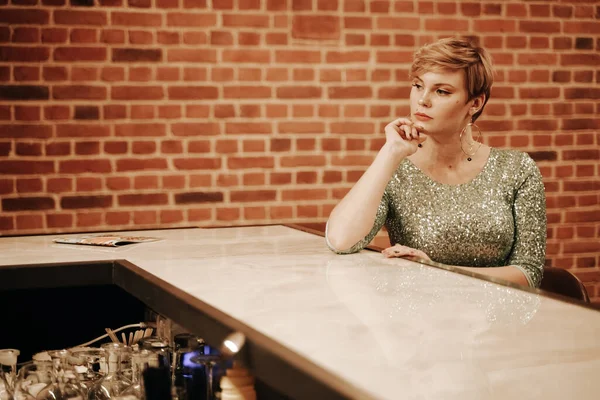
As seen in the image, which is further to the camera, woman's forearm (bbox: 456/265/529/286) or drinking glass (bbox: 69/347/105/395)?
woman's forearm (bbox: 456/265/529/286)

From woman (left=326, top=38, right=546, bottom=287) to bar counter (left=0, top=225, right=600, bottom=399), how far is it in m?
0.35

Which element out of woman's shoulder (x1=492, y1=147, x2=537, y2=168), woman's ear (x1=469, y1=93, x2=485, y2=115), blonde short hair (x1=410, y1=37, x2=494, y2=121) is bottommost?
woman's shoulder (x1=492, y1=147, x2=537, y2=168)

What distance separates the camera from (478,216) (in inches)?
80.4

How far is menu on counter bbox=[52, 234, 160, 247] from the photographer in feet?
6.24

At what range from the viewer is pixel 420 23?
3324mm

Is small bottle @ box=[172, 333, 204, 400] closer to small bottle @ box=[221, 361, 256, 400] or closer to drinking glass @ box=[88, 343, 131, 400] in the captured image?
drinking glass @ box=[88, 343, 131, 400]

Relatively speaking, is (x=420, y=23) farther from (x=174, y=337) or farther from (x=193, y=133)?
(x=174, y=337)

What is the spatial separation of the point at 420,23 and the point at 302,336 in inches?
106

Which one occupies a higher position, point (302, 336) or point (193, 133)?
point (193, 133)

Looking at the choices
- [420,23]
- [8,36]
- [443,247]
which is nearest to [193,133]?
[8,36]

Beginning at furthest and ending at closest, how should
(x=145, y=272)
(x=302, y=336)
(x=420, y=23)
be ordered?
(x=420, y=23) < (x=145, y=272) < (x=302, y=336)

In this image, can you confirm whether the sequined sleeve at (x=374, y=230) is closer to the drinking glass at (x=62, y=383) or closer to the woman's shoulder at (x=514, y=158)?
the woman's shoulder at (x=514, y=158)

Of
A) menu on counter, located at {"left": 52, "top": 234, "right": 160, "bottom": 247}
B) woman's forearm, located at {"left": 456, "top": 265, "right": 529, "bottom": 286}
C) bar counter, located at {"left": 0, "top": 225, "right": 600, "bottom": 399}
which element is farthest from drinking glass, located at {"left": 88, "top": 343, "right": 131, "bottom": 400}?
woman's forearm, located at {"left": 456, "top": 265, "right": 529, "bottom": 286}

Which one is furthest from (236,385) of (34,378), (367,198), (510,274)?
(510,274)
